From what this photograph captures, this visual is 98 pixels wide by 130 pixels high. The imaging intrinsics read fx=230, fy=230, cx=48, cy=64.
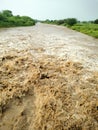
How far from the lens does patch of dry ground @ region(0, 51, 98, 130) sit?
508 cm

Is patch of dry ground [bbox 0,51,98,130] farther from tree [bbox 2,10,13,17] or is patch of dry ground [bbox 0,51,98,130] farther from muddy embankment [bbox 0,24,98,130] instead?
tree [bbox 2,10,13,17]

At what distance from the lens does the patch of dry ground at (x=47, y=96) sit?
16.7 feet

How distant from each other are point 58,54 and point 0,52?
2.22m

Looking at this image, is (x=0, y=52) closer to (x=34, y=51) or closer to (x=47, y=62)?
(x=34, y=51)

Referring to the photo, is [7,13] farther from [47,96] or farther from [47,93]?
[47,96]

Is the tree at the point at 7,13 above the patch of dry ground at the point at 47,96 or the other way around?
the other way around

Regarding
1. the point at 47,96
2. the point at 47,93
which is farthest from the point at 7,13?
the point at 47,96

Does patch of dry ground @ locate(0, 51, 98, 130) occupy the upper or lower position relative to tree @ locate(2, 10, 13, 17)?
upper

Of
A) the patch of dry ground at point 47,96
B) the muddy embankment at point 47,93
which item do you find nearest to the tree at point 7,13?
the muddy embankment at point 47,93

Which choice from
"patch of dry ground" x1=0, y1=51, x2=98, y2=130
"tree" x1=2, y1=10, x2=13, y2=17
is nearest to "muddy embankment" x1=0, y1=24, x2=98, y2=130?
"patch of dry ground" x1=0, y1=51, x2=98, y2=130

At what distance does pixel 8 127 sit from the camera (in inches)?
197

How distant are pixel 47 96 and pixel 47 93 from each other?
0.44 ft

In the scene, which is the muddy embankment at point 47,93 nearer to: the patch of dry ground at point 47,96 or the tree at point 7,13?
the patch of dry ground at point 47,96

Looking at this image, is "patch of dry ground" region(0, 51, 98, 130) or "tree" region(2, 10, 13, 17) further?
"tree" region(2, 10, 13, 17)
